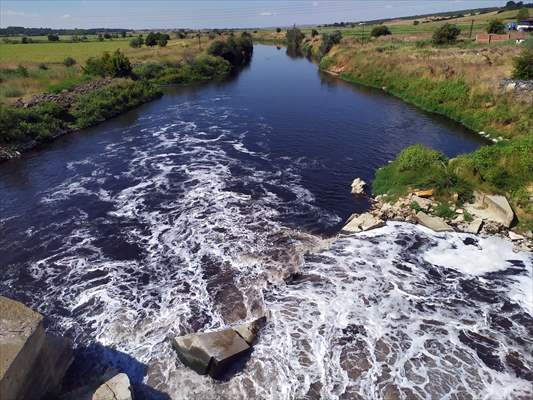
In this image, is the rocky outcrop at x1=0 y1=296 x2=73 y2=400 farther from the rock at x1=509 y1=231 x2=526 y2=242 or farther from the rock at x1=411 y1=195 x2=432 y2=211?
the rock at x1=509 y1=231 x2=526 y2=242

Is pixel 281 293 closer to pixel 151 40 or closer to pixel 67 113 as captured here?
pixel 67 113

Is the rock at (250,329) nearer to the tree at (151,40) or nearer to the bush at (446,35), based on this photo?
the bush at (446,35)

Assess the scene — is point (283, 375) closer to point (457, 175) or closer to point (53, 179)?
point (457, 175)

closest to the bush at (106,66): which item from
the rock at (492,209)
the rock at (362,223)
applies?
the rock at (362,223)

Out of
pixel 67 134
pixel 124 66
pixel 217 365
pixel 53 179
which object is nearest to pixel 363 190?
pixel 217 365

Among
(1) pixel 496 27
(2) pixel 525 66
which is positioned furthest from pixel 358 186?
(1) pixel 496 27

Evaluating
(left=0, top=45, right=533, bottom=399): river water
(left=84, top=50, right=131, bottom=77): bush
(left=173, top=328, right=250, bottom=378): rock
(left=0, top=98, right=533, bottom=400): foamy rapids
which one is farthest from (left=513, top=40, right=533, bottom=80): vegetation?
(left=84, top=50, right=131, bottom=77): bush
